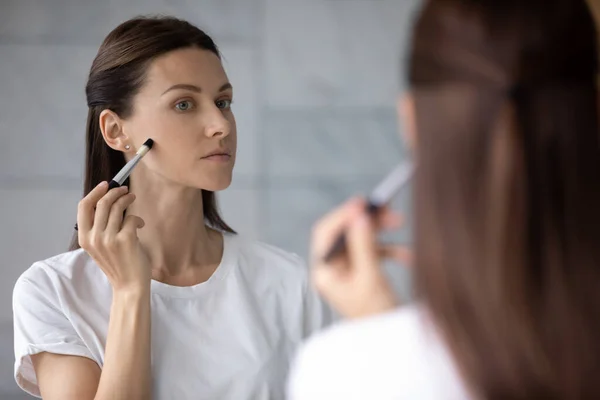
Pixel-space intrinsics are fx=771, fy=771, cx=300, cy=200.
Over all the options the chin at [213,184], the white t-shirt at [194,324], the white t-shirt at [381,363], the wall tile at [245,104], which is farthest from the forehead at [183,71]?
the white t-shirt at [381,363]

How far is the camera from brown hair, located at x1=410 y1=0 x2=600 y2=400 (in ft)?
1.60

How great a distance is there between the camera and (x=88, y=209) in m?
1.04

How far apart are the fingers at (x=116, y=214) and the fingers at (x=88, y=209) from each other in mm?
25

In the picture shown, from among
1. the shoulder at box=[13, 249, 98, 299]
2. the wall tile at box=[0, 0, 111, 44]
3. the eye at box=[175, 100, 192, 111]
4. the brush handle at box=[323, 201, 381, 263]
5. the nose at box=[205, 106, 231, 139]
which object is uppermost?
the wall tile at box=[0, 0, 111, 44]

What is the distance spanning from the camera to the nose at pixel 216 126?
1.15m

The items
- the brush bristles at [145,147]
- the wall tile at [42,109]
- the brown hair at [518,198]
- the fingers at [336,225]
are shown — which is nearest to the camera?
the brown hair at [518,198]

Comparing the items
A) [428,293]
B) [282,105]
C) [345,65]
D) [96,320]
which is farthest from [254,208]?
[428,293]

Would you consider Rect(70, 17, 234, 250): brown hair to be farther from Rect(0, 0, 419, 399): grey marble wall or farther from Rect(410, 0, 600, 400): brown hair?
Rect(410, 0, 600, 400): brown hair

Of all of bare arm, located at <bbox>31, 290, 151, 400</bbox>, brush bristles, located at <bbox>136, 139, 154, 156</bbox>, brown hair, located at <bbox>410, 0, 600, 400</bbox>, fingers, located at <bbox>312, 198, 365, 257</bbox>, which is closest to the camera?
brown hair, located at <bbox>410, 0, 600, 400</bbox>

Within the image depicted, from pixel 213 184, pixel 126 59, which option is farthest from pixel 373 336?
pixel 126 59

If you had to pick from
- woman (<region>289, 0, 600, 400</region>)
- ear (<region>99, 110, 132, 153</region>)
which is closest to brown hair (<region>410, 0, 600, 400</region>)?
woman (<region>289, 0, 600, 400</region>)

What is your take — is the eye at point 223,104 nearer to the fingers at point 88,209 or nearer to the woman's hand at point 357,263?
the fingers at point 88,209

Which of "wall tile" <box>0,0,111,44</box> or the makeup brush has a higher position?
"wall tile" <box>0,0,111,44</box>

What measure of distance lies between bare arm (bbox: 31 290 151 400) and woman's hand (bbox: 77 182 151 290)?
0.07 feet
